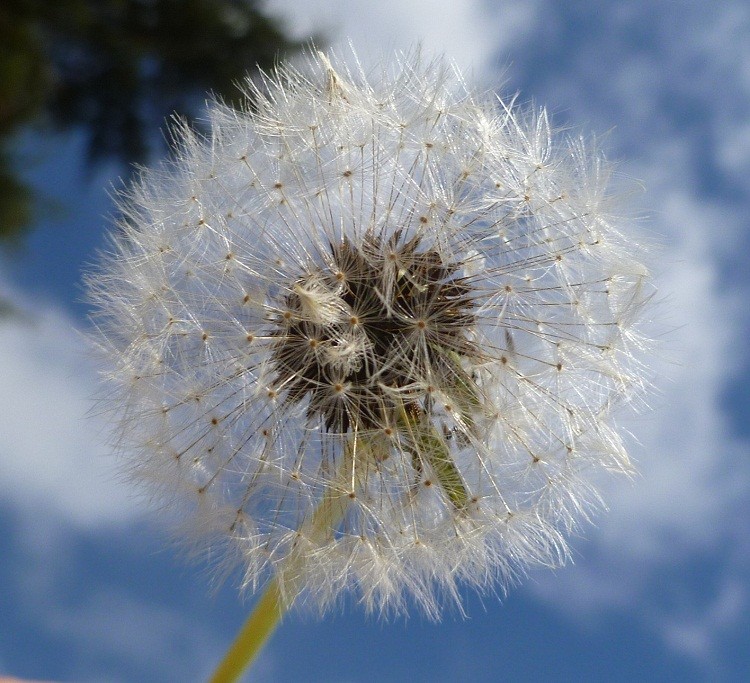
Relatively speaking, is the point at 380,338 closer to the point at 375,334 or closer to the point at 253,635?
the point at 375,334

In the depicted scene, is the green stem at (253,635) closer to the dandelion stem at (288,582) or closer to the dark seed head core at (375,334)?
the dandelion stem at (288,582)

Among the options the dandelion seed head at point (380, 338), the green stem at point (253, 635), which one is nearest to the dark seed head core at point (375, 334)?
the dandelion seed head at point (380, 338)

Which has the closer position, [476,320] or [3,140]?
[476,320]

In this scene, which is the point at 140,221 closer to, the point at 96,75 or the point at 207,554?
the point at 207,554

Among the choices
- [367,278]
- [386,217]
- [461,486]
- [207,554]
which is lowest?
[207,554]

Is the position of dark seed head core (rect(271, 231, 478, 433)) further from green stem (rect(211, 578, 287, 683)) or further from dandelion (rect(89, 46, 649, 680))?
green stem (rect(211, 578, 287, 683))

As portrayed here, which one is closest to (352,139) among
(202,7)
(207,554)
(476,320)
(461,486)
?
(476,320)

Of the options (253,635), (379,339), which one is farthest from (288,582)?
(379,339)
